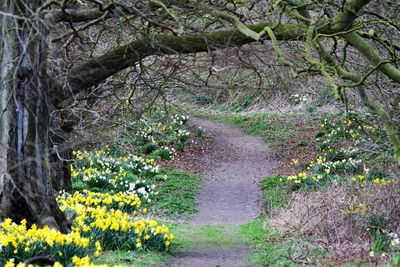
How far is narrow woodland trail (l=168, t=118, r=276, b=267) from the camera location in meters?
7.75

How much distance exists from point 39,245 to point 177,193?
7041mm

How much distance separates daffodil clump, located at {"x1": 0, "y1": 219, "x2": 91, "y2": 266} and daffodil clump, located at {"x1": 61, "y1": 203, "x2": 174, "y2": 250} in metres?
0.96

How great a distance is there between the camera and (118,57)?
7.33m

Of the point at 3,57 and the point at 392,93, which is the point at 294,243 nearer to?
the point at 3,57

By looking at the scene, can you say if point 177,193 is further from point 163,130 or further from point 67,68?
point 163,130

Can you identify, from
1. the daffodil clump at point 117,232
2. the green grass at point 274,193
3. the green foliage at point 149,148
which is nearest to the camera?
A: the daffodil clump at point 117,232

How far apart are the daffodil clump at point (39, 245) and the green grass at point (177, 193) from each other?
5078mm

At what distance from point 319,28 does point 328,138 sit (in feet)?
35.9

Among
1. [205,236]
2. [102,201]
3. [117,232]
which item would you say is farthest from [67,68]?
[205,236]

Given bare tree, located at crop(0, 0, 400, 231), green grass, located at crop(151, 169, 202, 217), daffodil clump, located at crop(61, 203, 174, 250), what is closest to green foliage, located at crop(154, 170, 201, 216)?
green grass, located at crop(151, 169, 202, 217)

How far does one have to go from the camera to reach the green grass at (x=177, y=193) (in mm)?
11328

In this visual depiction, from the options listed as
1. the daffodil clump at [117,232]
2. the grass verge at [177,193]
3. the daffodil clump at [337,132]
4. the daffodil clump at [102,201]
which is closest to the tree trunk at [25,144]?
the daffodil clump at [117,232]

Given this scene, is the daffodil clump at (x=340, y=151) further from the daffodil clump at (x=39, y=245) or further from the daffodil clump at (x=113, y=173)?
the daffodil clump at (x=39, y=245)

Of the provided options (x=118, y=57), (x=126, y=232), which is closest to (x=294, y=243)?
(x=126, y=232)
